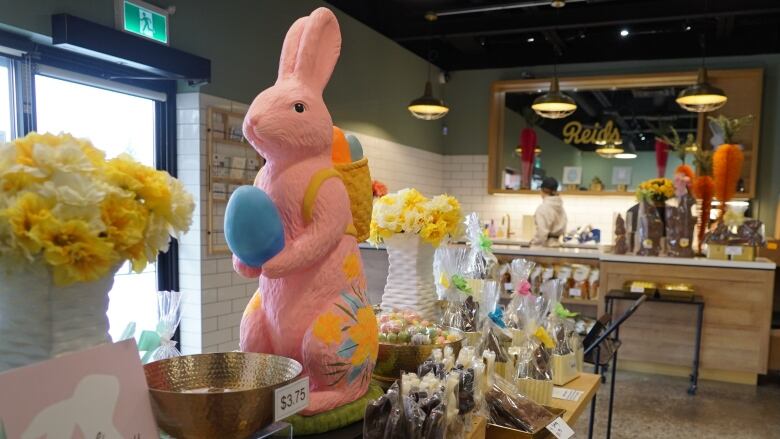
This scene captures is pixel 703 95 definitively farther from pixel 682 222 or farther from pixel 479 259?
pixel 479 259

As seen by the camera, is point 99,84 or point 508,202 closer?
point 99,84

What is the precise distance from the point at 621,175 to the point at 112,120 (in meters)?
6.75

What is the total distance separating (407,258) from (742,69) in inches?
271

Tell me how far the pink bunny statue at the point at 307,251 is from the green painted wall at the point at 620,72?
7316 millimetres

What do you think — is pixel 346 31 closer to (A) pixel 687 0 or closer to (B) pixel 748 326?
(A) pixel 687 0

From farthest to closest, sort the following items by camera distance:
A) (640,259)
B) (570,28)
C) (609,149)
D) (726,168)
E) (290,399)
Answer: (609,149) → (570,28) → (726,168) → (640,259) → (290,399)

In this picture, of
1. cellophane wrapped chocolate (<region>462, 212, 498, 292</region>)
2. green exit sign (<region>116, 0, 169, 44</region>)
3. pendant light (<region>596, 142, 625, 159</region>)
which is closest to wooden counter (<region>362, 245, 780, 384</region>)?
cellophane wrapped chocolate (<region>462, 212, 498, 292</region>)

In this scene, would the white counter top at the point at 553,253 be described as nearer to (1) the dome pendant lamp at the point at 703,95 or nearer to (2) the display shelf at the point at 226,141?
(1) the dome pendant lamp at the point at 703,95

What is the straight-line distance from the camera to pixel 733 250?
16.2ft

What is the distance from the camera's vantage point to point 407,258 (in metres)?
2.06

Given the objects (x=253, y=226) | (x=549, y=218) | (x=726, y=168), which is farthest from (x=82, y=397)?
(x=549, y=218)

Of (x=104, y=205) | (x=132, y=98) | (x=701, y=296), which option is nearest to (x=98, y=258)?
(x=104, y=205)

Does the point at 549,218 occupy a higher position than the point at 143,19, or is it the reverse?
the point at 143,19

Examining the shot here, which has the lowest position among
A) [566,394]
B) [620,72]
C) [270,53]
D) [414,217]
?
[566,394]
